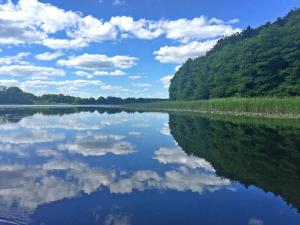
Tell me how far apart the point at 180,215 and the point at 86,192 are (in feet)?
12.0

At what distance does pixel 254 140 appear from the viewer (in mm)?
26641


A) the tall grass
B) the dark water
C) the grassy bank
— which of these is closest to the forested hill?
the tall grass

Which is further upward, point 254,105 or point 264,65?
point 264,65

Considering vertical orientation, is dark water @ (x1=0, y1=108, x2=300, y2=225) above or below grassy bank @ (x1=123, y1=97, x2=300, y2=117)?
below

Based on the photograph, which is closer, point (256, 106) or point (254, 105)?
point (256, 106)

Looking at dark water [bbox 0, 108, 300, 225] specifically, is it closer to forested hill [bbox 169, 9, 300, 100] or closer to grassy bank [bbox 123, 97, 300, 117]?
grassy bank [bbox 123, 97, 300, 117]

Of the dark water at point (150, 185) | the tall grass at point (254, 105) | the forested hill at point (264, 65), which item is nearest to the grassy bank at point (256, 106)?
the tall grass at point (254, 105)

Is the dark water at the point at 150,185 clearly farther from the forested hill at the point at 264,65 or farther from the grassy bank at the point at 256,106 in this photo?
the forested hill at the point at 264,65

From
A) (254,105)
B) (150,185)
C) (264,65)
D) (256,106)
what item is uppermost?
(264,65)

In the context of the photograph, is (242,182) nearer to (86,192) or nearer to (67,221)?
(86,192)

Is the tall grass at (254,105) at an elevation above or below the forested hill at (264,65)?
below

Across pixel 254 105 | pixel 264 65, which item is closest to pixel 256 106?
pixel 254 105

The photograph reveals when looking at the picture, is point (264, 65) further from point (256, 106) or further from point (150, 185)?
point (150, 185)

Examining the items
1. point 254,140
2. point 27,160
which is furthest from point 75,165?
point 254,140
